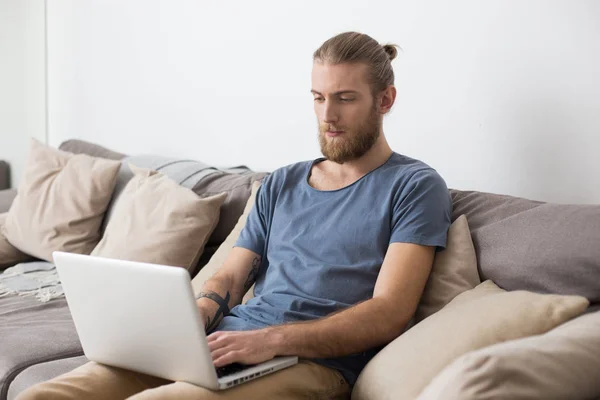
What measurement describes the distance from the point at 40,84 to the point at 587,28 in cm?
323

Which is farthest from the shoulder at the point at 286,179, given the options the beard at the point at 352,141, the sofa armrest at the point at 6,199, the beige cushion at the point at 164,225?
the sofa armrest at the point at 6,199

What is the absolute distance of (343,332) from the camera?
168cm

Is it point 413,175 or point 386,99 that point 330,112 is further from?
point 413,175

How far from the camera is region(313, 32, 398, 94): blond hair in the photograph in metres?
1.95

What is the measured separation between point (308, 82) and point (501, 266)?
1208 millimetres

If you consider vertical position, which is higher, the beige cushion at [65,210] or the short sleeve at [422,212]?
the short sleeve at [422,212]

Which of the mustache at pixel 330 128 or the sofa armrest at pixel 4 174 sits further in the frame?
the sofa armrest at pixel 4 174

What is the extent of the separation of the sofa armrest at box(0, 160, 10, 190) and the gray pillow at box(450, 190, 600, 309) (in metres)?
3.32

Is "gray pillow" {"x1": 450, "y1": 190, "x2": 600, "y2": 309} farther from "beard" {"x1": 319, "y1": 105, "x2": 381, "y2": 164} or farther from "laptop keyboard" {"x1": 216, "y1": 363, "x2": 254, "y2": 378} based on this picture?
"laptop keyboard" {"x1": 216, "y1": 363, "x2": 254, "y2": 378}

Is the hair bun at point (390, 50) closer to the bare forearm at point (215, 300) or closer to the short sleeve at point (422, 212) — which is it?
the short sleeve at point (422, 212)

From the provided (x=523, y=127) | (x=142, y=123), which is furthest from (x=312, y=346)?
(x=142, y=123)

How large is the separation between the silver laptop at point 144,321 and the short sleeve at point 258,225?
48 cm

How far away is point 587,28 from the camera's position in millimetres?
1928

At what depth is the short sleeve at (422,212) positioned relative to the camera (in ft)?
5.84
